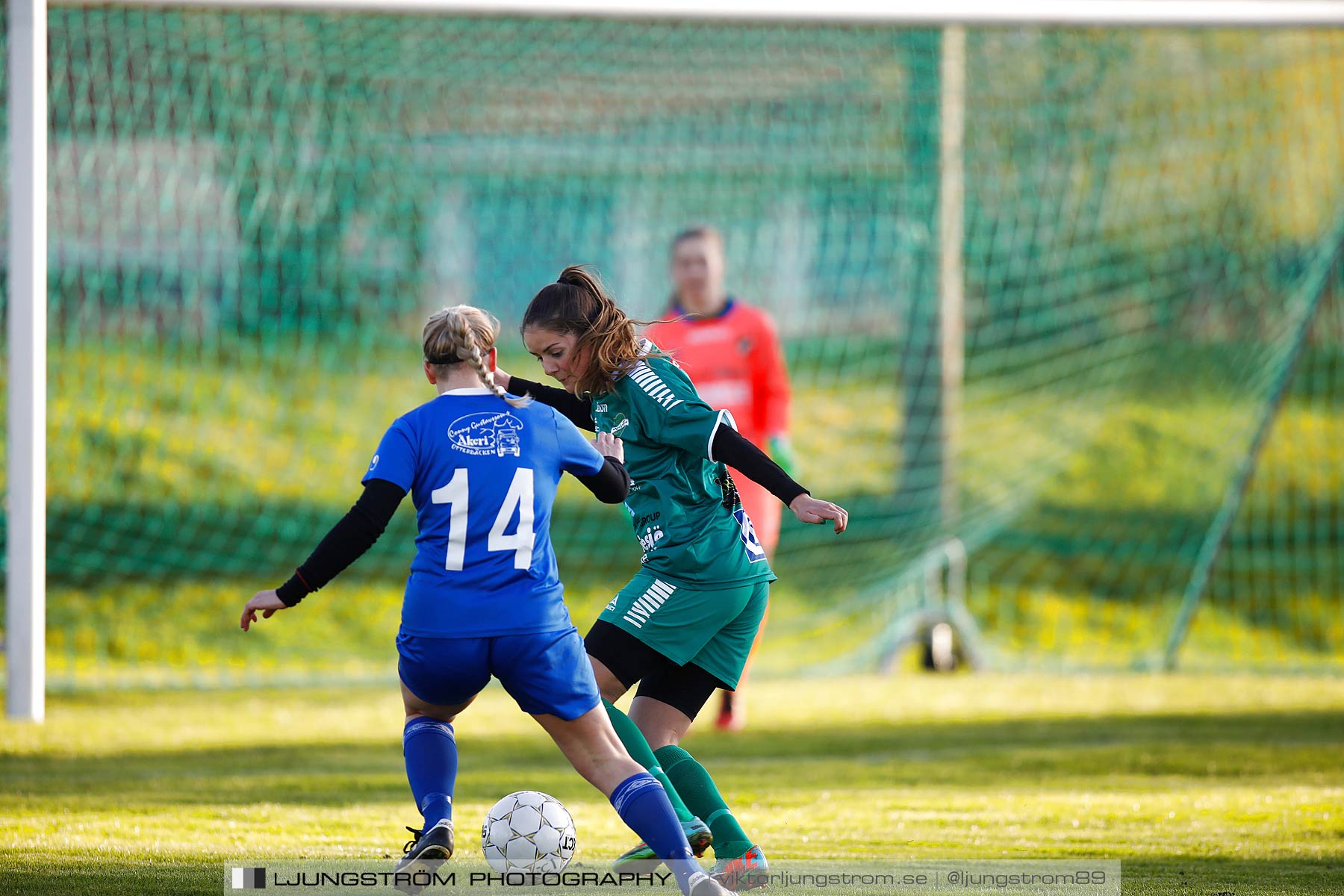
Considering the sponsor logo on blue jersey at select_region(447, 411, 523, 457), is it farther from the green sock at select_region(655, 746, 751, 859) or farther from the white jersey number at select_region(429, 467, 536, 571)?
the green sock at select_region(655, 746, 751, 859)

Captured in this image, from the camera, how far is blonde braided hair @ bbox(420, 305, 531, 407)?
122 inches

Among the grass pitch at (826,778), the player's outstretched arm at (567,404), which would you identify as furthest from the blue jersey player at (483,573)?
the grass pitch at (826,778)

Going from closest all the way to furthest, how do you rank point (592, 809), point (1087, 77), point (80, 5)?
point (592, 809), point (80, 5), point (1087, 77)

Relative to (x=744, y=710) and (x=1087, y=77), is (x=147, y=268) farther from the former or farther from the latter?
(x=1087, y=77)

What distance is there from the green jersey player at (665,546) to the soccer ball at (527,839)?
0.19m

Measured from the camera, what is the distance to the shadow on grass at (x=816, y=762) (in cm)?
477

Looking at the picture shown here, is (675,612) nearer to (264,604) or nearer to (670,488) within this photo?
(670,488)

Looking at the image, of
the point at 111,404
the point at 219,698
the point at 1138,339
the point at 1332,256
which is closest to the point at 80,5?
the point at 219,698

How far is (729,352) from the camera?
19.2 feet

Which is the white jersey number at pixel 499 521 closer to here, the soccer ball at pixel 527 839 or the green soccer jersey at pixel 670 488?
the green soccer jersey at pixel 670 488

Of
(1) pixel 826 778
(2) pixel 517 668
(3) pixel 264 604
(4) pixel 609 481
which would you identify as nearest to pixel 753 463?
(4) pixel 609 481

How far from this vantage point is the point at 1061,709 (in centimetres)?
659

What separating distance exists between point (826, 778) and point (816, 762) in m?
0.36

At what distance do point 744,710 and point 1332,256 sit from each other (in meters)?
3.99
